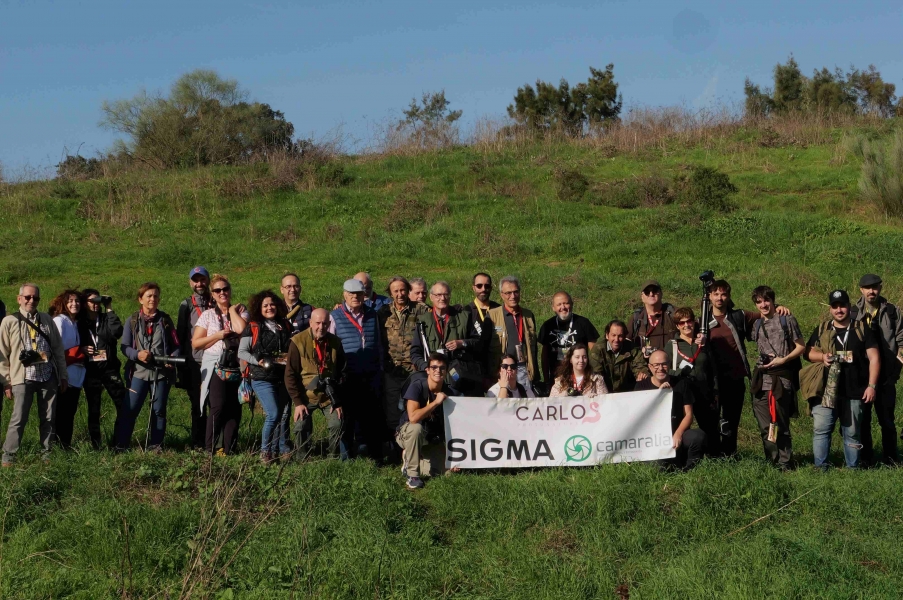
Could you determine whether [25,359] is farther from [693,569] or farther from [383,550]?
[693,569]

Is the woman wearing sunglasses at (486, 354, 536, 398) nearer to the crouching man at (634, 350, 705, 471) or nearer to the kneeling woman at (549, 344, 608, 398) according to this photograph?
the kneeling woman at (549, 344, 608, 398)

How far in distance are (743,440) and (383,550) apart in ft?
18.9

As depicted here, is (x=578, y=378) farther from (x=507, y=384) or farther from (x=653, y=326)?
(x=653, y=326)

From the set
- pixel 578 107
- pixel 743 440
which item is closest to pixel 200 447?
pixel 743 440

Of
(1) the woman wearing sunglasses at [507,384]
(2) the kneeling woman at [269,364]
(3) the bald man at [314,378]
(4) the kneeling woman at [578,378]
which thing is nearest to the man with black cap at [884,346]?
(4) the kneeling woman at [578,378]

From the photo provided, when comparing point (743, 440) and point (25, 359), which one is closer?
point (25, 359)

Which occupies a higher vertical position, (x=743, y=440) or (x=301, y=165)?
(x=301, y=165)

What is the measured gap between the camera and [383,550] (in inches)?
281

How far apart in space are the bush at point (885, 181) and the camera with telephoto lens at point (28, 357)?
67.0ft

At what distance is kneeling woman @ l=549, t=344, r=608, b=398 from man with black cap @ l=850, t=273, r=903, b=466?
2.76 meters

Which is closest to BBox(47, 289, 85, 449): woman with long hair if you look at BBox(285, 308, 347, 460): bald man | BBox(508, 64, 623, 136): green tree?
BBox(285, 308, 347, 460): bald man

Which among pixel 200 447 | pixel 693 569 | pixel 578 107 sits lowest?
pixel 693 569

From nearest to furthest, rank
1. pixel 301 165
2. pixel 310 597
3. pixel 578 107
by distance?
pixel 310 597, pixel 301 165, pixel 578 107

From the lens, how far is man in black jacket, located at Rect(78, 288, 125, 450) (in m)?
9.62
